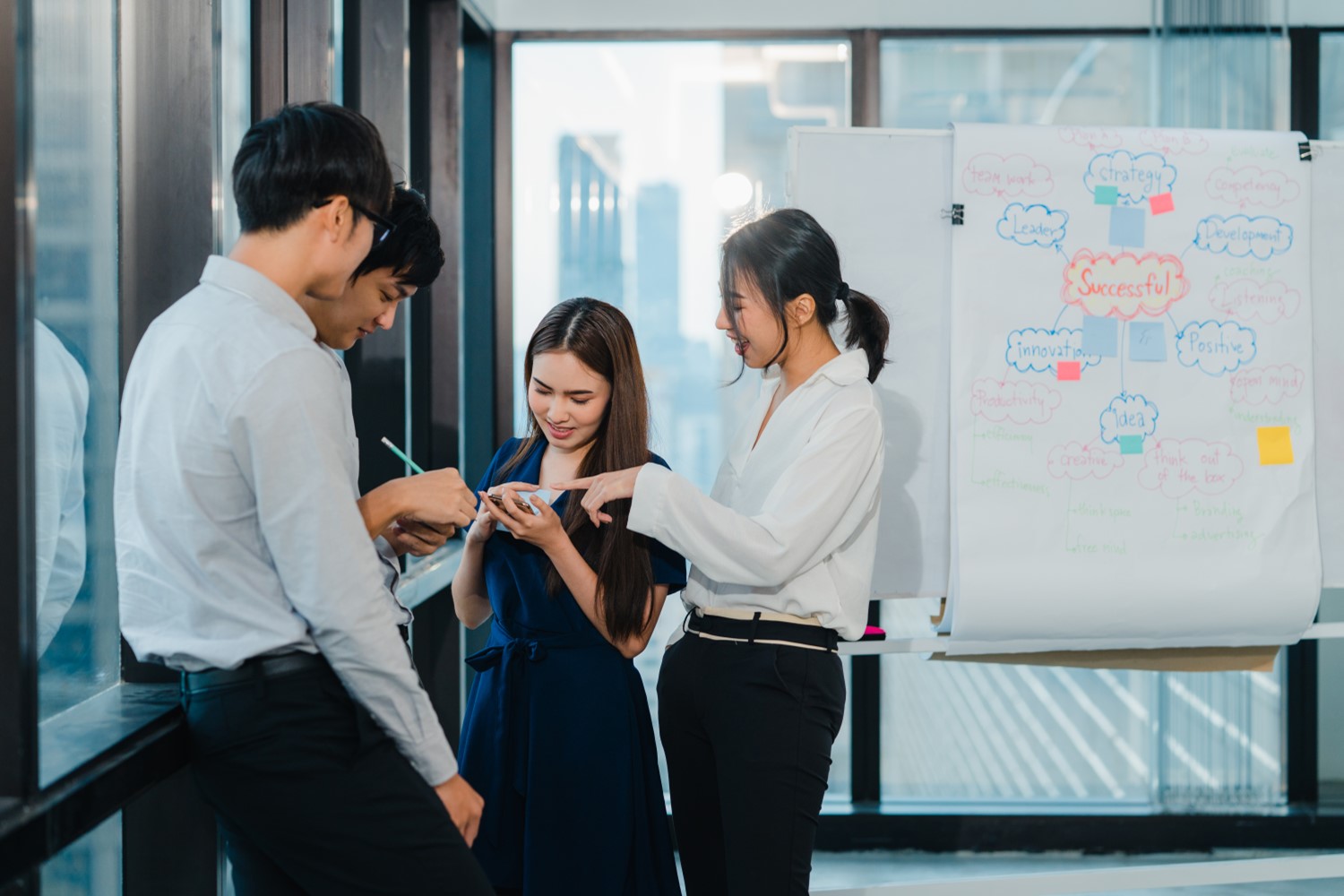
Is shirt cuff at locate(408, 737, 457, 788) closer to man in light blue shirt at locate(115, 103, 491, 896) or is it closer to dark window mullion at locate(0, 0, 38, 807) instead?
man in light blue shirt at locate(115, 103, 491, 896)

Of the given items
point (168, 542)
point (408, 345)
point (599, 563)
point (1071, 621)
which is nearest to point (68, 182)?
point (168, 542)

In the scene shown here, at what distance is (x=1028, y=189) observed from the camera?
2.27 meters

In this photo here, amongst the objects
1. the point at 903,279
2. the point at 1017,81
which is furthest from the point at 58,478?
the point at 1017,81

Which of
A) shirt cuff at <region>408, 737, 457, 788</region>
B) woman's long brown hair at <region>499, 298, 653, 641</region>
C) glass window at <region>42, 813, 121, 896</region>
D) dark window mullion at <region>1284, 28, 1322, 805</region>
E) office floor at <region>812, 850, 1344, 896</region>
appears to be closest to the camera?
shirt cuff at <region>408, 737, 457, 788</region>

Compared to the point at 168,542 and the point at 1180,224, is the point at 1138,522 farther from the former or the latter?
the point at 168,542

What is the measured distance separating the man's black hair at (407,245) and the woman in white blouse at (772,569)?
41cm

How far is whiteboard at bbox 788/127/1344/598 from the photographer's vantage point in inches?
90.7

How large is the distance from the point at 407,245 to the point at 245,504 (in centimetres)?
50

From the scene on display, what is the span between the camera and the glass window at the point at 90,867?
1.53 meters

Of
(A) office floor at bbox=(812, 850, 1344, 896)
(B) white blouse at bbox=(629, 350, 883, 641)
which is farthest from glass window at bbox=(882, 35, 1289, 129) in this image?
(A) office floor at bbox=(812, 850, 1344, 896)

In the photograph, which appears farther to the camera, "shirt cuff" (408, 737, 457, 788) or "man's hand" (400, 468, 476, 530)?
"man's hand" (400, 468, 476, 530)

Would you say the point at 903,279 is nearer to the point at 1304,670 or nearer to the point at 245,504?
the point at 245,504

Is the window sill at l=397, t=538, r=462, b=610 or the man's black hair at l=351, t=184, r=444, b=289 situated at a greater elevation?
the man's black hair at l=351, t=184, r=444, b=289

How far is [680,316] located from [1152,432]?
145cm
